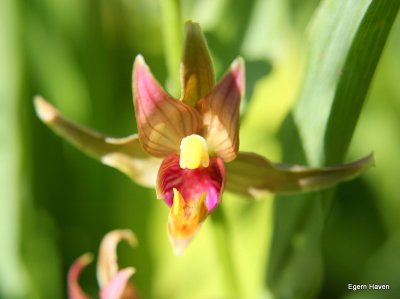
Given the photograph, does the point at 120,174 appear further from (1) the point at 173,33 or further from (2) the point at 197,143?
(2) the point at 197,143

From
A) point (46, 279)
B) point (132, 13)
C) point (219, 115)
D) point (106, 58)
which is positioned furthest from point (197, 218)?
point (132, 13)

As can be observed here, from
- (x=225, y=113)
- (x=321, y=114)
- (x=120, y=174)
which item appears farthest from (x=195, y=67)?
(x=120, y=174)

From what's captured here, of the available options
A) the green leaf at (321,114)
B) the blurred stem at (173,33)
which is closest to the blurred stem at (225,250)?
the green leaf at (321,114)

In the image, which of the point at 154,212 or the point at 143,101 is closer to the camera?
the point at 143,101

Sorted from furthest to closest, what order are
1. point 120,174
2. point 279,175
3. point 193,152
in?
1. point 120,174
2. point 279,175
3. point 193,152

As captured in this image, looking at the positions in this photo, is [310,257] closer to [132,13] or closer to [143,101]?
[143,101]

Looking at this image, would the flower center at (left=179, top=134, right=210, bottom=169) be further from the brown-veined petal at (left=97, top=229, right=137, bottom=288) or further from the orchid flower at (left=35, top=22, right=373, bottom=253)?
the brown-veined petal at (left=97, top=229, right=137, bottom=288)

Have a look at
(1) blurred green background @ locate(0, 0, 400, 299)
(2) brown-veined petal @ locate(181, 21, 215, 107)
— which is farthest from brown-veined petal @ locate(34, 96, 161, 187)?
(1) blurred green background @ locate(0, 0, 400, 299)
